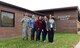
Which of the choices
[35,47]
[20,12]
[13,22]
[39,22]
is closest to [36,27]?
[39,22]

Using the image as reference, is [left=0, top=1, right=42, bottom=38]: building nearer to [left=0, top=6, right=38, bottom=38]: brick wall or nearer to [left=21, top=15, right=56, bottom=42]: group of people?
[left=0, top=6, right=38, bottom=38]: brick wall

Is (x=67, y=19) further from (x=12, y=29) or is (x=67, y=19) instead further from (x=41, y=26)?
(x=41, y=26)

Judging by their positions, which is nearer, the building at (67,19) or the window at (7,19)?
the window at (7,19)

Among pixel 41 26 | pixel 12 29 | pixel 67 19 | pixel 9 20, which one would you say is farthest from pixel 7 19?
pixel 67 19

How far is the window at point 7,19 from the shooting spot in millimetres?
15281

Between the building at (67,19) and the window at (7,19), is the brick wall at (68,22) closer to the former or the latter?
the building at (67,19)

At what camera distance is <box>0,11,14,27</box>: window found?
602 inches

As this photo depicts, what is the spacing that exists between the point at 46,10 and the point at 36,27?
56.7 feet

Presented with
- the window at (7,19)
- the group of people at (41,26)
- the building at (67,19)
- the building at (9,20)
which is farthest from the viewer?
the building at (67,19)

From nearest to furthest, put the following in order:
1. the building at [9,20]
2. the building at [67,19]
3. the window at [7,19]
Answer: the building at [9,20] → the window at [7,19] → the building at [67,19]

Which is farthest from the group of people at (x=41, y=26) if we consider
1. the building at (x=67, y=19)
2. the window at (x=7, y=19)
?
the building at (x=67, y=19)

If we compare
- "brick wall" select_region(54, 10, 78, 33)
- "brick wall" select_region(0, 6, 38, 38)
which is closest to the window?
"brick wall" select_region(0, 6, 38, 38)

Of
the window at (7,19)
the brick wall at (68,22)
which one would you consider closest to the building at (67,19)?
the brick wall at (68,22)

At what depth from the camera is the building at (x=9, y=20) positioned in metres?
15.2
